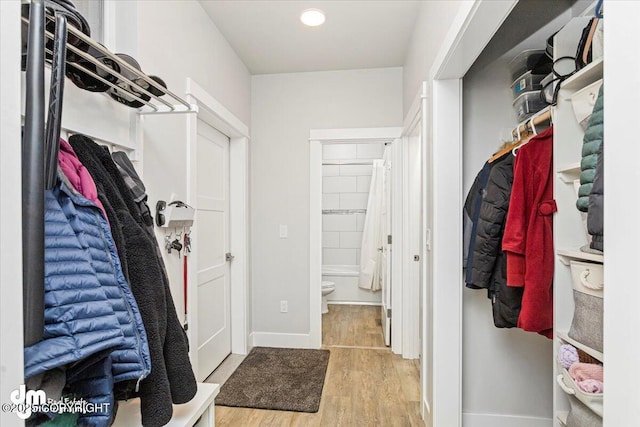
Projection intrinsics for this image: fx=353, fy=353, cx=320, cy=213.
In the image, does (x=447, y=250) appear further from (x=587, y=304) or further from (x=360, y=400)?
(x=360, y=400)

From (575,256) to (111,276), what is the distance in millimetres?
1451

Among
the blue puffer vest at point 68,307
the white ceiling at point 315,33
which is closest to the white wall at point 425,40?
the white ceiling at point 315,33

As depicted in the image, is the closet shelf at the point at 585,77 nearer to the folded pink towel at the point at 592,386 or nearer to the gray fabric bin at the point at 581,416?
the folded pink towel at the point at 592,386

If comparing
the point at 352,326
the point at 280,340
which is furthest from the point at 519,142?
the point at 352,326

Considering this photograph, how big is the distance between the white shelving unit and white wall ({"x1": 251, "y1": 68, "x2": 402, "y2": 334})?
6.68 ft

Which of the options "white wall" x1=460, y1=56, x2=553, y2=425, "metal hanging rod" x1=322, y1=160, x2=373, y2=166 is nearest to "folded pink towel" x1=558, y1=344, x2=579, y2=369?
"white wall" x1=460, y1=56, x2=553, y2=425

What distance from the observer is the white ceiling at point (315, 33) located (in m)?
2.30

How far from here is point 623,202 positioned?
0.51 meters

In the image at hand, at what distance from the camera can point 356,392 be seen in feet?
8.12

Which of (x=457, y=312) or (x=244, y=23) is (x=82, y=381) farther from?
(x=244, y=23)

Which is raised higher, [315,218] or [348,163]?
[348,163]

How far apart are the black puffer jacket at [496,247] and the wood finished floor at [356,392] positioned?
98 centimetres

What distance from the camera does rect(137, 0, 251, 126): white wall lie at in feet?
5.56

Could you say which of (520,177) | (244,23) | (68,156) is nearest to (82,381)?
(68,156)
